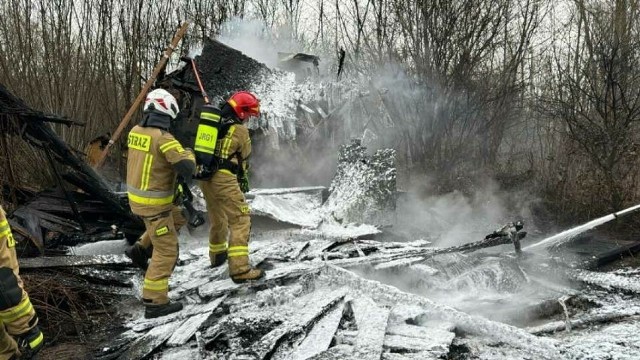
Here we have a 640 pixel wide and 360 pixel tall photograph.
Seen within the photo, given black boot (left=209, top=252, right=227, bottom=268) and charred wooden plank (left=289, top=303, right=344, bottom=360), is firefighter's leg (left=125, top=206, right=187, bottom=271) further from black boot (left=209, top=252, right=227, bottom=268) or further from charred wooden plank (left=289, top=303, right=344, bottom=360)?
charred wooden plank (left=289, top=303, right=344, bottom=360)

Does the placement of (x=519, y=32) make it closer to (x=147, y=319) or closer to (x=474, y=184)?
(x=474, y=184)

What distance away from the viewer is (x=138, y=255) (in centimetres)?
500

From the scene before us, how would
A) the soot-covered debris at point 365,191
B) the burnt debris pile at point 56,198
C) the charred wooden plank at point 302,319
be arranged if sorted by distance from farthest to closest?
the soot-covered debris at point 365,191 → the burnt debris pile at point 56,198 → the charred wooden plank at point 302,319

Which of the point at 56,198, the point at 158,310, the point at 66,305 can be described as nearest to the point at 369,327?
the point at 158,310

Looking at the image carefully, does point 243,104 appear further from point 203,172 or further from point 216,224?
point 216,224

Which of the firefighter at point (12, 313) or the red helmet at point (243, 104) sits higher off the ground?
the red helmet at point (243, 104)

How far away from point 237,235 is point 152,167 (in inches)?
41.8

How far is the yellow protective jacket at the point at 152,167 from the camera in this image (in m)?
4.25

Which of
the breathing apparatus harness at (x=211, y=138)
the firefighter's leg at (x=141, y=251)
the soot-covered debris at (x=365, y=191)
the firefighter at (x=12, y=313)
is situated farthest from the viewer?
the soot-covered debris at (x=365, y=191)

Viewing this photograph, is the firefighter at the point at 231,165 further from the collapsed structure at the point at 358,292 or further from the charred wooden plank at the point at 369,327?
the charred wooden plank at the point at 369,327

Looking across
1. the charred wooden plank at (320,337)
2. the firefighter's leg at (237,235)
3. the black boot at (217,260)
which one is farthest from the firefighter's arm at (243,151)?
the charred wooden plank at (320,337)

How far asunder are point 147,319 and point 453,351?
2.69 meters

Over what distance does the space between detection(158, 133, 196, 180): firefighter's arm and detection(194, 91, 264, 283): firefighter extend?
0.41 m

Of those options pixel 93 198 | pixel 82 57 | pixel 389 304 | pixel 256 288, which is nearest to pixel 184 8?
pixel 82 57
